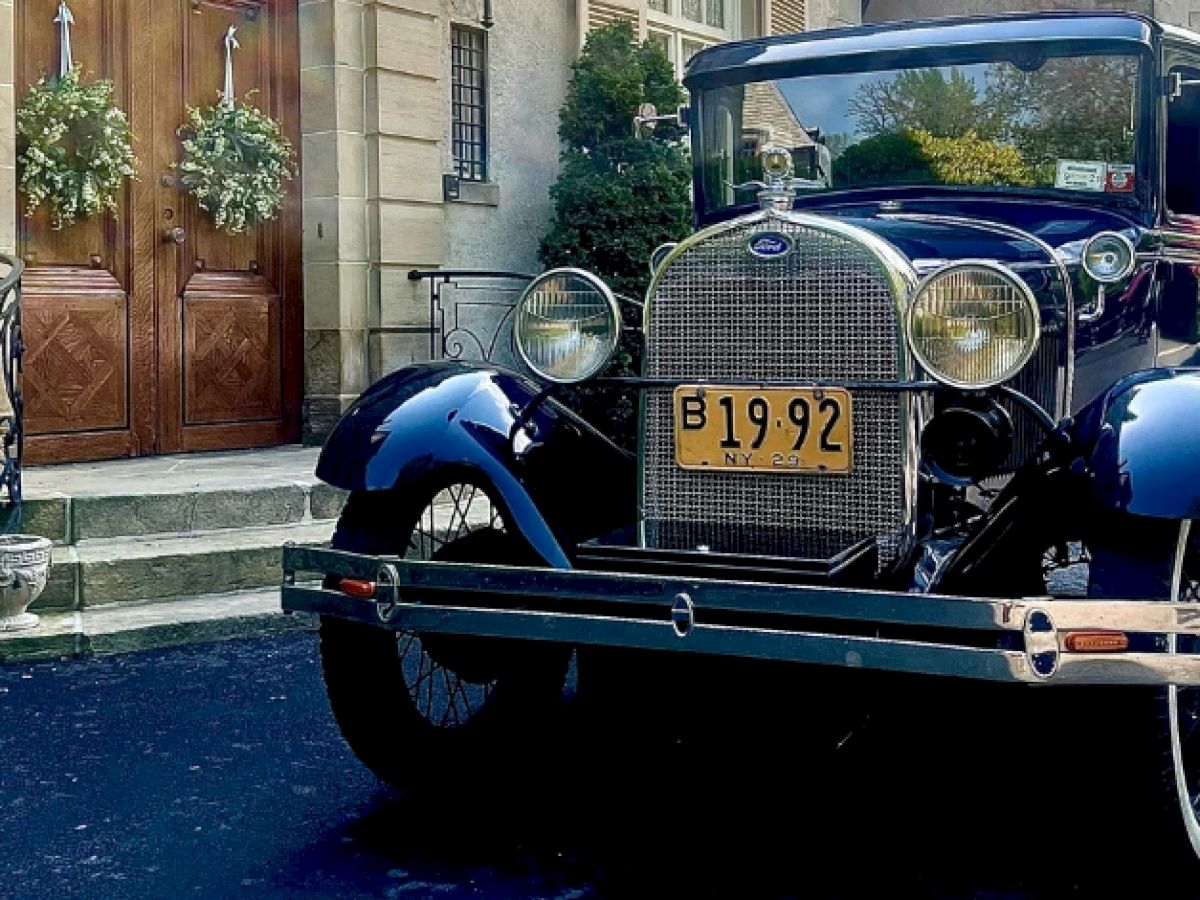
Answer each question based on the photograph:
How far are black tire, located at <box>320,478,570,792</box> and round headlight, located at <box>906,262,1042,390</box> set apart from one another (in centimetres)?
105

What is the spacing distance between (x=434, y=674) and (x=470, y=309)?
571 cm

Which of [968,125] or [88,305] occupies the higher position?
[968,125]

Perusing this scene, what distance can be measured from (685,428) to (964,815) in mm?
1172

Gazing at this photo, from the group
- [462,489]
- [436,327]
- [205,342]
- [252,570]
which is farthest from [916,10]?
[462,489]

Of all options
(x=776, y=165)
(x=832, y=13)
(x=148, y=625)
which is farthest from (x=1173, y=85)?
(x=832, y=13)

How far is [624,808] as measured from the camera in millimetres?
3795

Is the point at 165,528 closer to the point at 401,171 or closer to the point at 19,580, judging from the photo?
the point at 19,580

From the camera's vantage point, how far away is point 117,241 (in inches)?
311

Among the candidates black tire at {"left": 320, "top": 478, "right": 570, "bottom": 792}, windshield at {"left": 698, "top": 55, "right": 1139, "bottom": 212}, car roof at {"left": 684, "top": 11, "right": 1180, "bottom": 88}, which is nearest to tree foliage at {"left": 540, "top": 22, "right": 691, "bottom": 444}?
car roof at {"left": 684, "top": 11, "right": 1180, "bottom": 88}

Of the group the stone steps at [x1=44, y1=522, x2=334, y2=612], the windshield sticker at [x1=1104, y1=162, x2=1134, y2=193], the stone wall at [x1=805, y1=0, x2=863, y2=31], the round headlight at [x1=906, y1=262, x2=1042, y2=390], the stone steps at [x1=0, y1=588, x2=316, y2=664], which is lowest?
the stone steps at [x1=0, y1=588, x2=316, y2=664]

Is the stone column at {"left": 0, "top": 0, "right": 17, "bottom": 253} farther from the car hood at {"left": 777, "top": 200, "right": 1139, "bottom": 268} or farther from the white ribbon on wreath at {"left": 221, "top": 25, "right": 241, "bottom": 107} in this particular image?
the car hood at {"left": 777, "top": 200, "right": 1139, "bottom": 268}

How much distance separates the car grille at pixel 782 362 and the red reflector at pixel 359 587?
0.63 metres

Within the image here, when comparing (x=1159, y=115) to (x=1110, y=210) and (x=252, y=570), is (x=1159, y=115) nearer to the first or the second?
(x=1110, y=210)

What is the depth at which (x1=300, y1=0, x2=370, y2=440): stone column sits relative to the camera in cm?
878
